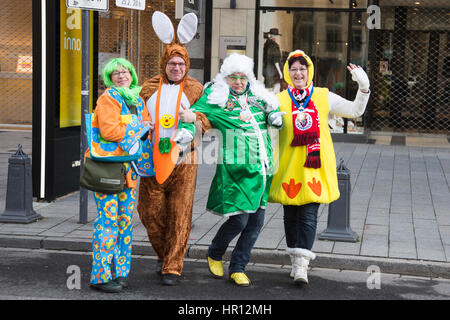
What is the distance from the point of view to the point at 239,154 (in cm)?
512

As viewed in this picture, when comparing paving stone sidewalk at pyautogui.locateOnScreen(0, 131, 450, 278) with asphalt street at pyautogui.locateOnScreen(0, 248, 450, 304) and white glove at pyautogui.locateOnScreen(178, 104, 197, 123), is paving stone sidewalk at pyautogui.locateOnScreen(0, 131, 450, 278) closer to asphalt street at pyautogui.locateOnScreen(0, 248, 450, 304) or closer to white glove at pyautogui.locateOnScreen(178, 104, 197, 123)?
asphalt street at pyautogui.locateOnScreen(0, 248, 450, 304)

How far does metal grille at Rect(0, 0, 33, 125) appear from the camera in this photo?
57.6 feet

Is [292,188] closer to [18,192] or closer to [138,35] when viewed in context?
[18,192]

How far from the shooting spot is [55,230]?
687cm

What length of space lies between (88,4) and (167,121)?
8.14 feet

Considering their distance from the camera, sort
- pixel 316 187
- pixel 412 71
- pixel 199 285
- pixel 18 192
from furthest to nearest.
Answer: pixel 412 71 → pixel 18 192 → pixel 199 285 → pixel 316 187

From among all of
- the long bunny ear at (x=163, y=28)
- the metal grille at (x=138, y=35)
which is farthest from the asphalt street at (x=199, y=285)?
the metal grille at (x=138, y=35)

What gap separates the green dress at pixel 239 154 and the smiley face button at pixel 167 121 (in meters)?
0.13

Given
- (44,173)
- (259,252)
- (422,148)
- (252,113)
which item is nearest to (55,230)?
(44,173)

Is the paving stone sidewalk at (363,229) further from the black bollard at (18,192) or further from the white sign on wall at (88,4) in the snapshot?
the white sign on wall at (88,4)

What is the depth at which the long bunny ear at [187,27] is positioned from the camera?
532cm

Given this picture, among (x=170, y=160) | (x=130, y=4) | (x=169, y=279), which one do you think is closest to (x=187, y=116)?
(x=170, y=160)

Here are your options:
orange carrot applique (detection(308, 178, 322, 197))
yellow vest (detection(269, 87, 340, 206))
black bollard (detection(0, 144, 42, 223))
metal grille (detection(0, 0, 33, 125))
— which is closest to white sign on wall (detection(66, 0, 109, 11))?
black bollard (detection(0, 144, 42, 223))

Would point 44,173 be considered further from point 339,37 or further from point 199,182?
point 339,37
